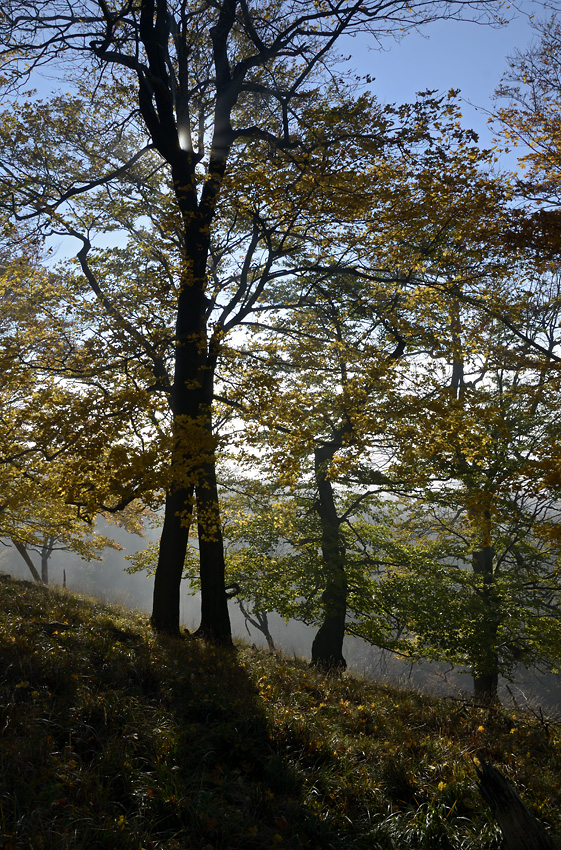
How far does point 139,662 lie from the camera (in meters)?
5.91

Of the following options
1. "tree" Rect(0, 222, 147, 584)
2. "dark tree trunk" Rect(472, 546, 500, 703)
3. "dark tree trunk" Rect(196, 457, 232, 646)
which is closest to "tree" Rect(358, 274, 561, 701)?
"dark tree trunk" Rect(472, 546, 500, 703)

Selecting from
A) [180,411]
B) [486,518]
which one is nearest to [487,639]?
[486,518]

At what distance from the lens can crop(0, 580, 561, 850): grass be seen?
3502mm

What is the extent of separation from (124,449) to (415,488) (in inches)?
362

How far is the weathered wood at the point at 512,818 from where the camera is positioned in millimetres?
3576

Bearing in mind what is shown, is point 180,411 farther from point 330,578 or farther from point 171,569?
point 330,578

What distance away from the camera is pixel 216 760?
449 cm

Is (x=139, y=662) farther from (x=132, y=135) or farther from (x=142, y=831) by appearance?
(x=132, y=135)

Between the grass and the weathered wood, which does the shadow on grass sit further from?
the weathered wood

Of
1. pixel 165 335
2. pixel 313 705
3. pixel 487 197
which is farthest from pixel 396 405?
pixel 313 705

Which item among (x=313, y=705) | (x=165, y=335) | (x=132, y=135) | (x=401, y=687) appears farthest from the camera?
(x=132, y=135)

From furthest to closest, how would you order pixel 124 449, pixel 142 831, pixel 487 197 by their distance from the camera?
pixel 487 197, pixel 124 449, pixel 142 831

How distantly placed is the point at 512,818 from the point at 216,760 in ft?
7.67

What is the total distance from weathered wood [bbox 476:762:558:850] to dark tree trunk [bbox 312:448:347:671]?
921cm
